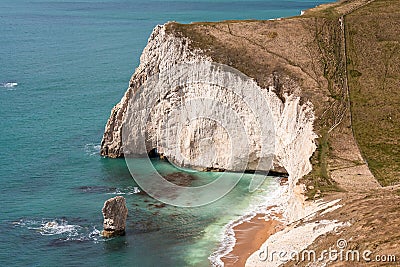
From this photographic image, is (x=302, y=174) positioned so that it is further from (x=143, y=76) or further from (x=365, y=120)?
(x=143, y=76)

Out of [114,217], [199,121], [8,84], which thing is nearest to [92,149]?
[199,121]

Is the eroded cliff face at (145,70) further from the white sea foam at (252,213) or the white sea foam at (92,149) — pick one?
the white sea foam at (252,213)

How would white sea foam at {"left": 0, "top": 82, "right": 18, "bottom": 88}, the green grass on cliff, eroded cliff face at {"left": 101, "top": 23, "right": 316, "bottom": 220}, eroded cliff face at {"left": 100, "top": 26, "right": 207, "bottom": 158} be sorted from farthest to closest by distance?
1. white sea foam at {"left": 0, "top": 82, "right": 18, "bottom": 88}
2. eroded cliff face at {"left": 100, "top": 26, "right": 207, "bottom": 158}
3. eroded cliff face at {"left": 101, "top": 23, "right": 316, "bottom": 220}
4. the green grass on cliff

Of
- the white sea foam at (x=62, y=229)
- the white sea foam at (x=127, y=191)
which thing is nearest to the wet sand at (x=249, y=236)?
the white sea foam at (x=62, y=229)

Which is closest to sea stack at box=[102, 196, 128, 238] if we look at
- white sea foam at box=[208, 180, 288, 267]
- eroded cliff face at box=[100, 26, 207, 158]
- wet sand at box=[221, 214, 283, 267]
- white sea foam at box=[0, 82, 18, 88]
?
white sea foam at box=[208, 180, 288, 267]

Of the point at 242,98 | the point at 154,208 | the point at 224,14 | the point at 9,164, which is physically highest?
the point at 224,14

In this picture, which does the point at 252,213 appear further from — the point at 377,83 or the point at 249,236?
the point at 377,83

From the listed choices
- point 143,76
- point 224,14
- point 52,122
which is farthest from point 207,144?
point 224,14

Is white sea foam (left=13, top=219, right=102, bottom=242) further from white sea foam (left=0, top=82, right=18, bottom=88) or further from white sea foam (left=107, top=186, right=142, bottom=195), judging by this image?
white sea foam (left=0, top=82, right=18, bottom=88)
